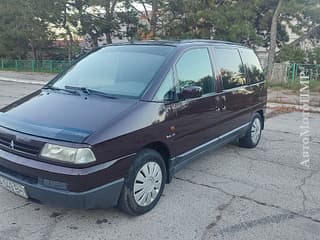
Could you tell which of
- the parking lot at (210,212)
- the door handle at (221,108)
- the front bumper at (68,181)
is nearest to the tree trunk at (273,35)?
the parking lot at (210,212)

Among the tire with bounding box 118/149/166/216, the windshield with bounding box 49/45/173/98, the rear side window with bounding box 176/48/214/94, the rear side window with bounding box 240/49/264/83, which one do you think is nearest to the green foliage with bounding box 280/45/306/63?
the rear side window with bounding box 240/49/264/83

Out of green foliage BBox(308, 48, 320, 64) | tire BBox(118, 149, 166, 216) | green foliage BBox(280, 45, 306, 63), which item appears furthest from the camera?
green foliage BBox(308, 48, 320, 64)

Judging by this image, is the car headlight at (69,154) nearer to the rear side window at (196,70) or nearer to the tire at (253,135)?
the rear side window at (196,70)

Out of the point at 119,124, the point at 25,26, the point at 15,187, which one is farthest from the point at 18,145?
the point at 25,26

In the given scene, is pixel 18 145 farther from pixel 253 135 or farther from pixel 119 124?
pixel 253 135

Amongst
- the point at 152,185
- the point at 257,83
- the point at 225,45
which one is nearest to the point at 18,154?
the point at 152,185

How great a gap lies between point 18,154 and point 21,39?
31279mm

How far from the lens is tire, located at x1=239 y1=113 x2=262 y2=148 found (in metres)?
5.82

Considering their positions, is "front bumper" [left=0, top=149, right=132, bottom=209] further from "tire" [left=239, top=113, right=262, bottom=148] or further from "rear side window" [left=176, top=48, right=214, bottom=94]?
"tire" [left=239, top=113, right=262, bottom=148]

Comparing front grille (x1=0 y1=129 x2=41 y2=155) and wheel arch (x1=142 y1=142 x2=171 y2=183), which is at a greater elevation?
front grille (x1=0 y1=129 x2=41 y2=155)

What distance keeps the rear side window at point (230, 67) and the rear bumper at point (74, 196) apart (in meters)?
2.37

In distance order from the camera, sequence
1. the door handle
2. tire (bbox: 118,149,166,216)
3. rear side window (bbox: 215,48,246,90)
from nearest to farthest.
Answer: tire (bbox: 118,149,166,216) < the door handle < rear side window (bbox: 215,48,246,90)

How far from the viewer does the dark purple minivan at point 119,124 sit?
2.90 metres

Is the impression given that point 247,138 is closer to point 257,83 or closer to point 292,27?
point 257,83
